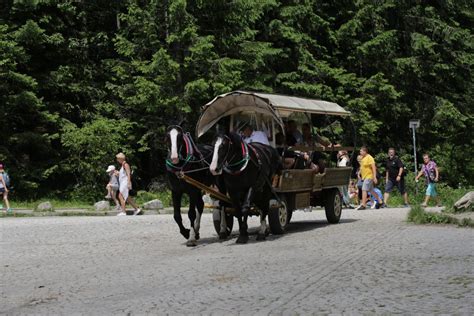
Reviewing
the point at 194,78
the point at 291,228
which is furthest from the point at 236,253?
the point at 194,78

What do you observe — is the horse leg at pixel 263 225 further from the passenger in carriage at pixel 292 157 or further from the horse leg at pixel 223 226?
the passenger in carriage at pixel 292 157

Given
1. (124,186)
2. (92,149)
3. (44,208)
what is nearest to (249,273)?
(124,186)

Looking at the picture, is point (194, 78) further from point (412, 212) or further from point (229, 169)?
point (229, 169)

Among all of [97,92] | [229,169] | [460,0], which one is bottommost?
[229,169]

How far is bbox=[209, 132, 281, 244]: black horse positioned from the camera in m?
13.8

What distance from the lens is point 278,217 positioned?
15031 millimetres

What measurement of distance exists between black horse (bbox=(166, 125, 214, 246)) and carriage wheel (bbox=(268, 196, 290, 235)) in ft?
4.68

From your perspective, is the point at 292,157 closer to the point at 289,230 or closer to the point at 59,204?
the point at 289,230

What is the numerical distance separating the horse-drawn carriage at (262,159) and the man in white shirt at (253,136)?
0.22m

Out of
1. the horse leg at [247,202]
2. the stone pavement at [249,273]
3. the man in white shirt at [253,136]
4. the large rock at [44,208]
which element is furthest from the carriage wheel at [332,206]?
the large rock at [44,208]

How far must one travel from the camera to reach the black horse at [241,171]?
45.3 ft

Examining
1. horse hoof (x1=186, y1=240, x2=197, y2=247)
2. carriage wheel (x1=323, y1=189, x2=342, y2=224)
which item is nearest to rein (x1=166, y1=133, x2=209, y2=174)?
horse hoof (x1=186, y1=240, x2=197, y2=247)

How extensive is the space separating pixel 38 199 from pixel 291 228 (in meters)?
18.1

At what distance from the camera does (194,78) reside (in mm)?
32500
